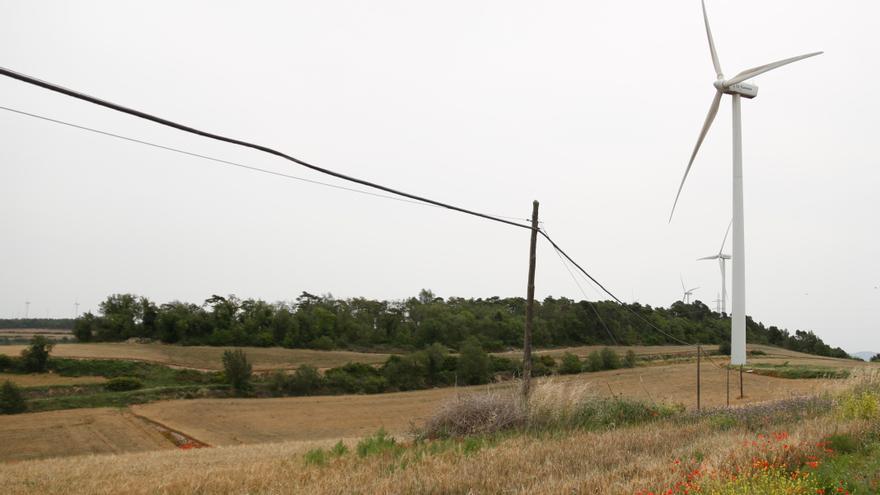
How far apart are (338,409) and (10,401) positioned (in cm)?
2120

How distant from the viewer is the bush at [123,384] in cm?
5053

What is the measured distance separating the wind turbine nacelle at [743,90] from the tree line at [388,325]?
37501 millimetres

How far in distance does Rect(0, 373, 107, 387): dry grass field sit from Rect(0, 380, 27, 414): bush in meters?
8.39

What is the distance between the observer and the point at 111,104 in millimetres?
7457

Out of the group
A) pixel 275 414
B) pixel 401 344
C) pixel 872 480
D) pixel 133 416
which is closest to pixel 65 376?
pixel 133 416

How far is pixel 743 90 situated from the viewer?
37.2 meters

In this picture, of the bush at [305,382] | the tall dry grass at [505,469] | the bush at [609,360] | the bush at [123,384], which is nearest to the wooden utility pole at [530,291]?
the tall dry grass at [505,469]

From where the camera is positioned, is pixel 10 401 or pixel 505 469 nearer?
pixel 505 469

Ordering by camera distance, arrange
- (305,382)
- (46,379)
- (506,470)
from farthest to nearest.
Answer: (305,382), (46,379), (506,470)

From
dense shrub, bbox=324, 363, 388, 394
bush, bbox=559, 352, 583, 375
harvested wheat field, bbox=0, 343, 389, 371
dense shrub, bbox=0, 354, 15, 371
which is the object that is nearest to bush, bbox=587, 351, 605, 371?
bush, bbox=559, 352, 583, 375

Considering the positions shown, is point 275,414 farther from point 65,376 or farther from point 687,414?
point 687,414

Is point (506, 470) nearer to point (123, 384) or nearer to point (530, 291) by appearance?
point (530, 291)

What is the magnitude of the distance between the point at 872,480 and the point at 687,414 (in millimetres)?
8916

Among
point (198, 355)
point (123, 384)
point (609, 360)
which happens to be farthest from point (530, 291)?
point (198, 355)
